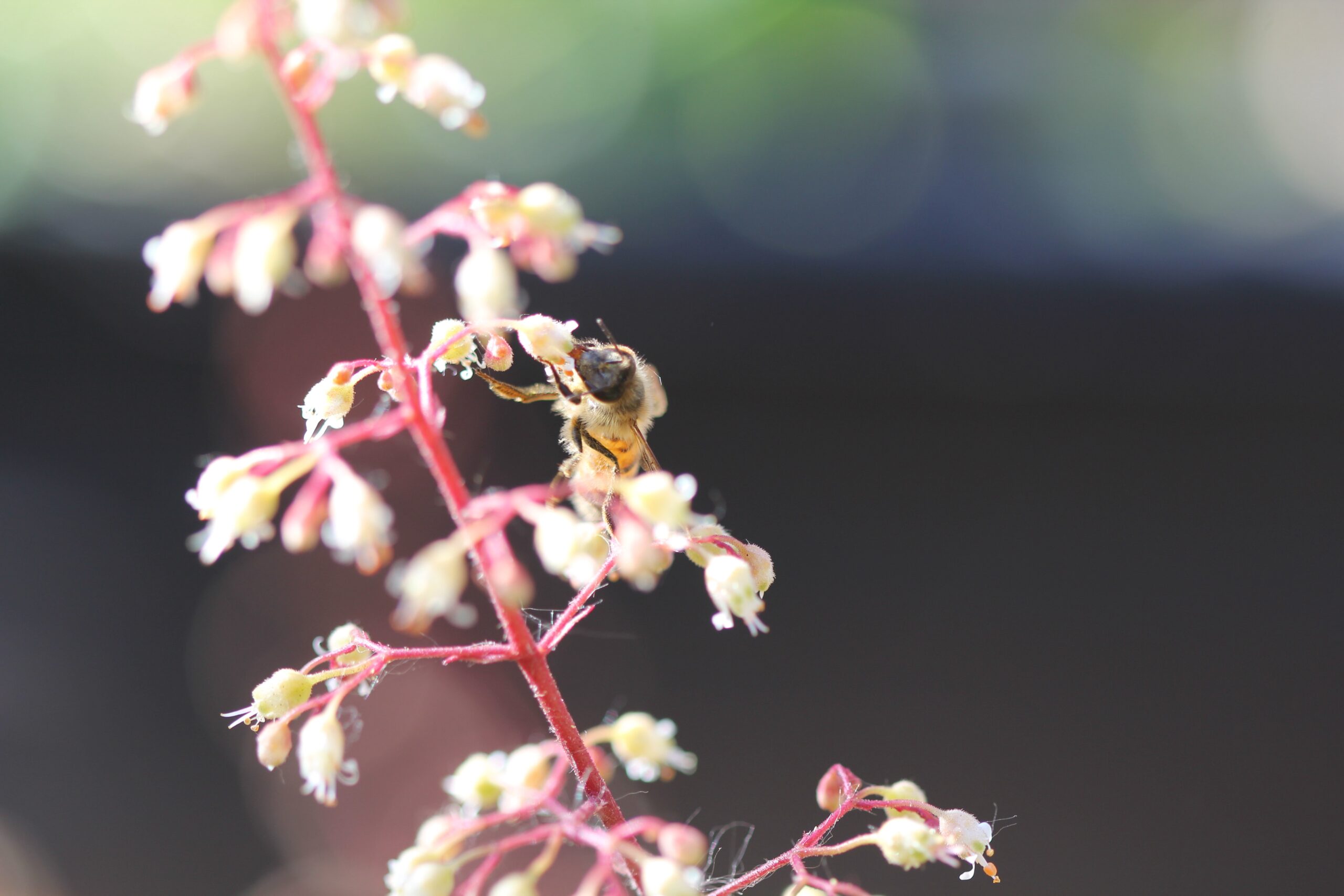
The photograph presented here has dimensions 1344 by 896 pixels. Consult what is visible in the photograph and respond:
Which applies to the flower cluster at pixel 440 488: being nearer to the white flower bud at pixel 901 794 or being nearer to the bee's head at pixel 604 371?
the white flower bud at pixel 901 794

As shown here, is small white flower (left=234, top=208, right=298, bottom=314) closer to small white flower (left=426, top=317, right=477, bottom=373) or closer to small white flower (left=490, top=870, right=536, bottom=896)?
small white flower (left=426, top=317, right=477, bottom=373)

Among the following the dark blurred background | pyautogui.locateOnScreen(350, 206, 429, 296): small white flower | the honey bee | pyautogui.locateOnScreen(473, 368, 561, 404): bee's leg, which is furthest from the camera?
the dark blurred background

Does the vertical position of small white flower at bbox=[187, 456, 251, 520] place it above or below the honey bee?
above

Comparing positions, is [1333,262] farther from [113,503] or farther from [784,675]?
[113,503]

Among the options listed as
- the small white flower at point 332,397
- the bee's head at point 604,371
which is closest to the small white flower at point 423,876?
the small white flower at point 332,397

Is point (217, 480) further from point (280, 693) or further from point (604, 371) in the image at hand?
point (604, 371)

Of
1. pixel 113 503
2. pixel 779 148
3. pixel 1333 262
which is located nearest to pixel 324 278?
pixel 113 503

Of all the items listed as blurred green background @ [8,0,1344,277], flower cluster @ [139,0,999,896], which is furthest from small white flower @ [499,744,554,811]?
blurred green background @ [8,0,1344,277]

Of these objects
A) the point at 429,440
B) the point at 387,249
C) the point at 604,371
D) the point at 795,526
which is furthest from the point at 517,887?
the point at 795,526

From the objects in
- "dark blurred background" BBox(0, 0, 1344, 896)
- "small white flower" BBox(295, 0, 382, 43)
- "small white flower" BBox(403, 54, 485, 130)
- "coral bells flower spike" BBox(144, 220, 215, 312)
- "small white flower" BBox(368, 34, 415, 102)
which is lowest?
"dark blurred background" BBox(0, 0, 1344, 896)
